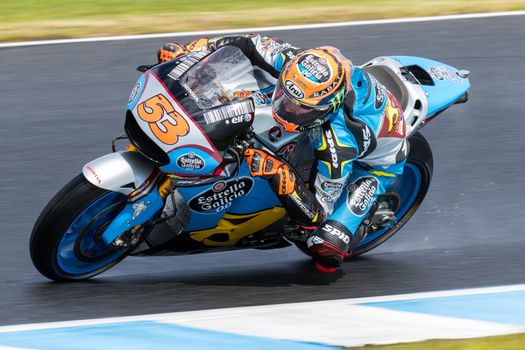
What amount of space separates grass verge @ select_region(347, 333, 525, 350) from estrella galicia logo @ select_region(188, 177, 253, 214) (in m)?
1.26

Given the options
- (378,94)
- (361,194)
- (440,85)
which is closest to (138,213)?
(361,194)

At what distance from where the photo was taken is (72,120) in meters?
8.02

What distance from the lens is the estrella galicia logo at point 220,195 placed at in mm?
5289

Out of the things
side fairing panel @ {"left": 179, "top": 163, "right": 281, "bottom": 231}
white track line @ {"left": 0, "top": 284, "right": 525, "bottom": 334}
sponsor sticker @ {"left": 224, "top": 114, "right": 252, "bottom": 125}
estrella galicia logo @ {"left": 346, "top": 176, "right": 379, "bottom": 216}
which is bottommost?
white track line @ {"left": 0, "top": 284, "right": 525, "bottom": 334}

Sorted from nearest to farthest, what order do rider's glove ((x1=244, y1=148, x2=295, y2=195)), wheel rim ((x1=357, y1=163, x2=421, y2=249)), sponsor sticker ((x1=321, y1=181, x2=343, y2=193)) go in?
rider's glove ((x1=244, y1=148, x2=295, y2=195))
sponsor sticker ((x1=321, y1=181, x2=343, y2=193))
wheel rim ((x1=357, y1=163, x2=421, y2=249))

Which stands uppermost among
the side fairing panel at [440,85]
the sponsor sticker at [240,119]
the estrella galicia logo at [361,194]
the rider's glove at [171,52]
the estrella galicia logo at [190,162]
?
the rider's glove at [171,52]

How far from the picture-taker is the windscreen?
198 inches

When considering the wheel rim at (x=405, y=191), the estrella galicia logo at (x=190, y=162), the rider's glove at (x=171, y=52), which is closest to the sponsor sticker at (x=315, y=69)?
the estrella galicia logo at (x=190, y=162)

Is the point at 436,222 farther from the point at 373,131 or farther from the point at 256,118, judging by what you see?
the point at 256,118

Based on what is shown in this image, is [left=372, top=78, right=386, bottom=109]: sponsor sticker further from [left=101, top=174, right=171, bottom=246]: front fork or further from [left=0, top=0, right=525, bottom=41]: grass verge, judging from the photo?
[left=0, top=0, right=525, bottom=41]: grass verge

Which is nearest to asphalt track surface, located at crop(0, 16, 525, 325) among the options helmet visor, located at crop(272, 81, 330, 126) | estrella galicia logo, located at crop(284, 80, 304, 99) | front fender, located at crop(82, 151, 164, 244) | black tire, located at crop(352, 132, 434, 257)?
black tire, located at crop(352, 132, 434, 257)

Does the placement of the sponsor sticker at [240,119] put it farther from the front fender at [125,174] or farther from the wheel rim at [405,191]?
the wheel rim at [405,191]

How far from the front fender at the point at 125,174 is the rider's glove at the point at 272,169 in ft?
1.81

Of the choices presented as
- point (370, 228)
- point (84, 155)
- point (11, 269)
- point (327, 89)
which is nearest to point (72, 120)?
point (84, 155)
